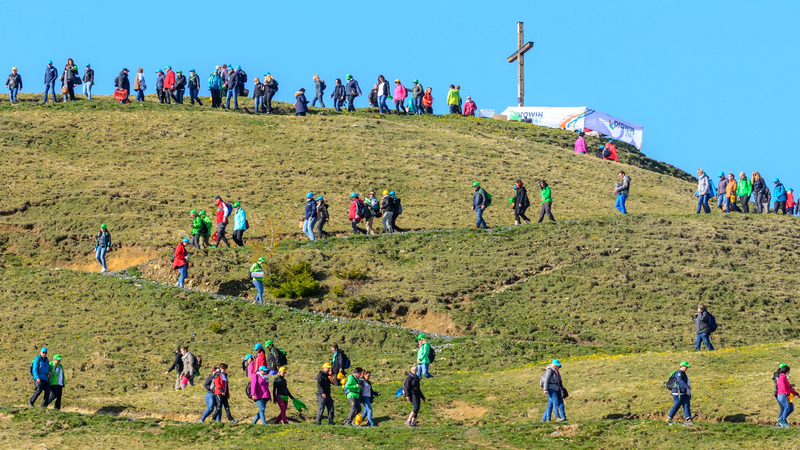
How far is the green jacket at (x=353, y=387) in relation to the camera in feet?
86.2

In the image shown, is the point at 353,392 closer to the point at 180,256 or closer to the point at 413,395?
the point at 413,395

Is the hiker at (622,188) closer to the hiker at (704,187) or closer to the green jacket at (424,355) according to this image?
the hiker at (704,187)

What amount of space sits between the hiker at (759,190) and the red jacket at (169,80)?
109 feet

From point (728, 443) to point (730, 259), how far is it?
22205 mm

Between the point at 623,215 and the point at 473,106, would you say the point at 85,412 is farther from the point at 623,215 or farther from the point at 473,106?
the point at 473,106

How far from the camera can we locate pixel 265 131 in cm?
6269

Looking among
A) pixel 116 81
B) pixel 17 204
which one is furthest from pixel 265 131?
pixel 17 204

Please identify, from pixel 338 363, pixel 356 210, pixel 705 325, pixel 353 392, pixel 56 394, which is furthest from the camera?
pixel 356 210

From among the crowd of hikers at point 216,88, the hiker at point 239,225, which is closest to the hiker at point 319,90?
the crowd of hikers at point 216,88

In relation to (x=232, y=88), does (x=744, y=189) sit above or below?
below

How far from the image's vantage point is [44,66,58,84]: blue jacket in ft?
201

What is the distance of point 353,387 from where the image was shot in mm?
26344

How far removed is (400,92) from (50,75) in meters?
21.4

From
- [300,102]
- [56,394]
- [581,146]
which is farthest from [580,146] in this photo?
[56,394]
